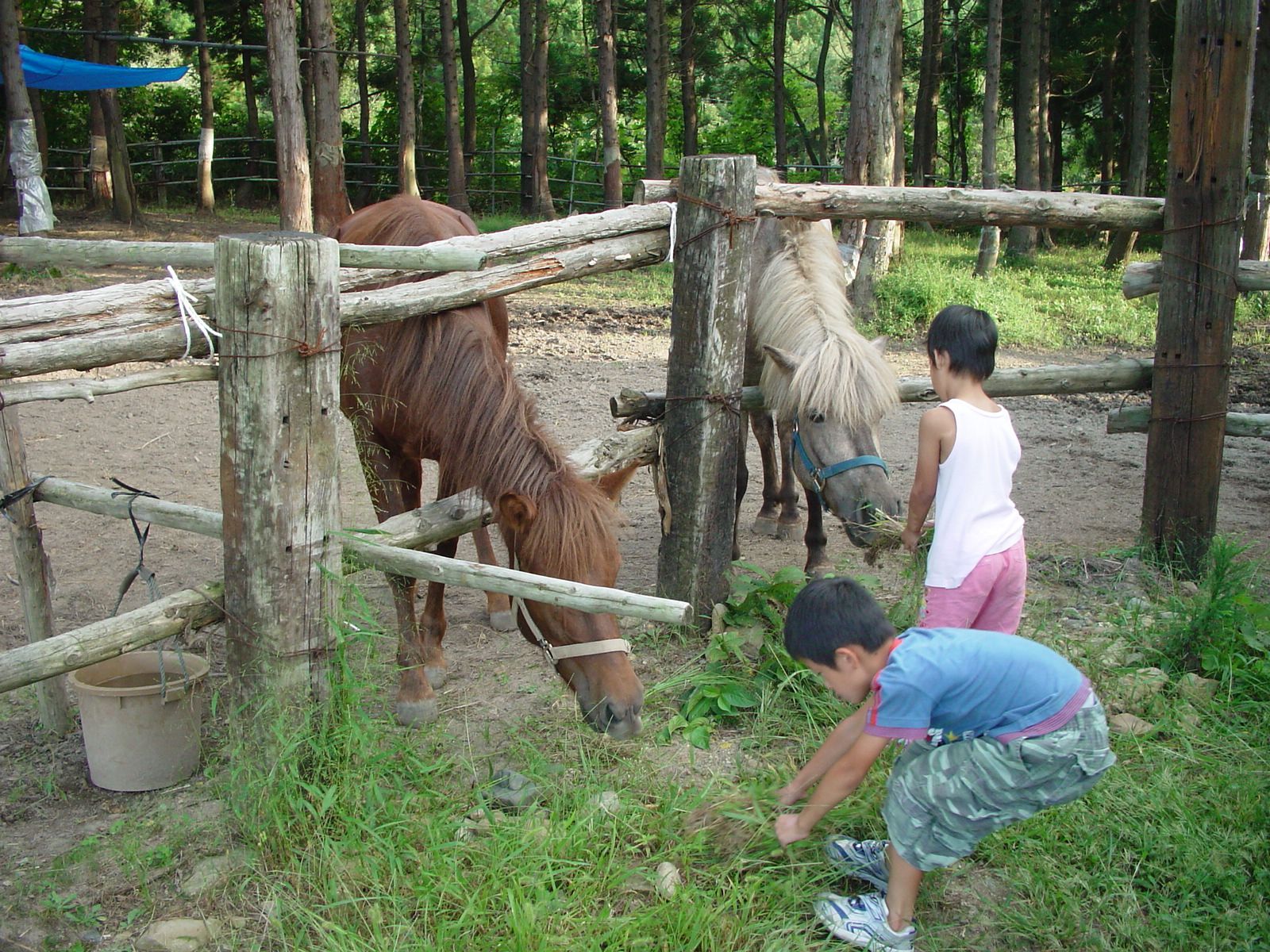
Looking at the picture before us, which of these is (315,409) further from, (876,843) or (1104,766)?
(1104,766)

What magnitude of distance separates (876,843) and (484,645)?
2.18m

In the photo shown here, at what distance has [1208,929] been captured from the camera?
2.44 m

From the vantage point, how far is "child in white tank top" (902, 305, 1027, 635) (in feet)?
9.25

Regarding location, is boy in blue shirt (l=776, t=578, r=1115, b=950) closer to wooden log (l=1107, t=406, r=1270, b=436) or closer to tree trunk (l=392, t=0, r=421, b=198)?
wooden log (l=1107, t=406, r=1270, b=436)

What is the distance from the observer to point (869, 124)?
1073 cm

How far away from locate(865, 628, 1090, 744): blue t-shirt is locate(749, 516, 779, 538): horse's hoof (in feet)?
11.1

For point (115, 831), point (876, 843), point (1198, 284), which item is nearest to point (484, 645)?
point (115, 831)

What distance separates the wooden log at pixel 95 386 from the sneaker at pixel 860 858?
2.08 meters

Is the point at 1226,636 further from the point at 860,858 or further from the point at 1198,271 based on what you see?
the point at 860,858

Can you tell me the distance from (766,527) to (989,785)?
3493mm

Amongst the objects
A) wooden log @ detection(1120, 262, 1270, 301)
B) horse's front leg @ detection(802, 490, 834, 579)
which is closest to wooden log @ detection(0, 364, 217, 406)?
horse's front leg @ detection(802, 490, 834, 579)

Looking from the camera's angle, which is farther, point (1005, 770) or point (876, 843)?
point (876, 843)

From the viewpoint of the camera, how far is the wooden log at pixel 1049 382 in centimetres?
459

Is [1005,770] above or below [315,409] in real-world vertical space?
below
